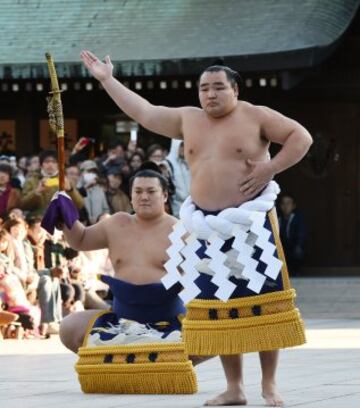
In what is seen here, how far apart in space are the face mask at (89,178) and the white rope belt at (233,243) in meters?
7.01

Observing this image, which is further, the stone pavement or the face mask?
the face mask

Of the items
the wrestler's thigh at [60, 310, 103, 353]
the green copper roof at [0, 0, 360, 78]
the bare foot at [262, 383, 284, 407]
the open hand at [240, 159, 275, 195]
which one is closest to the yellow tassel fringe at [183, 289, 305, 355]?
the bare foot at [262, 383, 284, 407]

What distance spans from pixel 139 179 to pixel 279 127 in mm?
1000

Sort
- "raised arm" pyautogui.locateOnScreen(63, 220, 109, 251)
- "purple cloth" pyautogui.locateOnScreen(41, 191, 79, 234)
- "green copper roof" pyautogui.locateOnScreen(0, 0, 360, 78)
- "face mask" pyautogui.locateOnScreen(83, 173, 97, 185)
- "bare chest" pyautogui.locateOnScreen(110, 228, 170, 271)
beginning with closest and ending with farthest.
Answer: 1. "purple cloth" pyautogui.locateOnScreen(41, 191, 79, 234)
2. "raised arm" pyautogui.locateOnScreen(63, 220, 109, 251)
3. "bare chest" pyautogui.locateOnScreen(110, 228, 170, 271)
4. "face mask" pyautogui.locateOnScreen(83, 173, 97, 185)
5. "green copper roof" pyautogui.locateOnScreen(0, 0, 360, 78)

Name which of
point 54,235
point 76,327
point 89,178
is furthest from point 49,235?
point 76,327

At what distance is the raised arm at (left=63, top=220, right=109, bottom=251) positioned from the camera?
6.95m

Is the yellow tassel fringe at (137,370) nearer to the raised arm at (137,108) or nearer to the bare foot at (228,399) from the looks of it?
the bare foot at (228,399)

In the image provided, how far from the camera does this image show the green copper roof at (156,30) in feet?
52.2

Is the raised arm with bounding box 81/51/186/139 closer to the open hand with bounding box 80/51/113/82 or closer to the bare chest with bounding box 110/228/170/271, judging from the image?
the open hand with bounding box 80/51/113/82

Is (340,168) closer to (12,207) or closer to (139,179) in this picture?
(12,207)

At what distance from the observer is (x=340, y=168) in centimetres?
1709

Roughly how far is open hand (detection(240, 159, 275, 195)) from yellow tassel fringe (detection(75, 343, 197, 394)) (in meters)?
0.90

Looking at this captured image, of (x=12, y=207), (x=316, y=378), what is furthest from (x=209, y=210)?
(x=12, y=207)

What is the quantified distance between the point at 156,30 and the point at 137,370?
10153 millimetres
